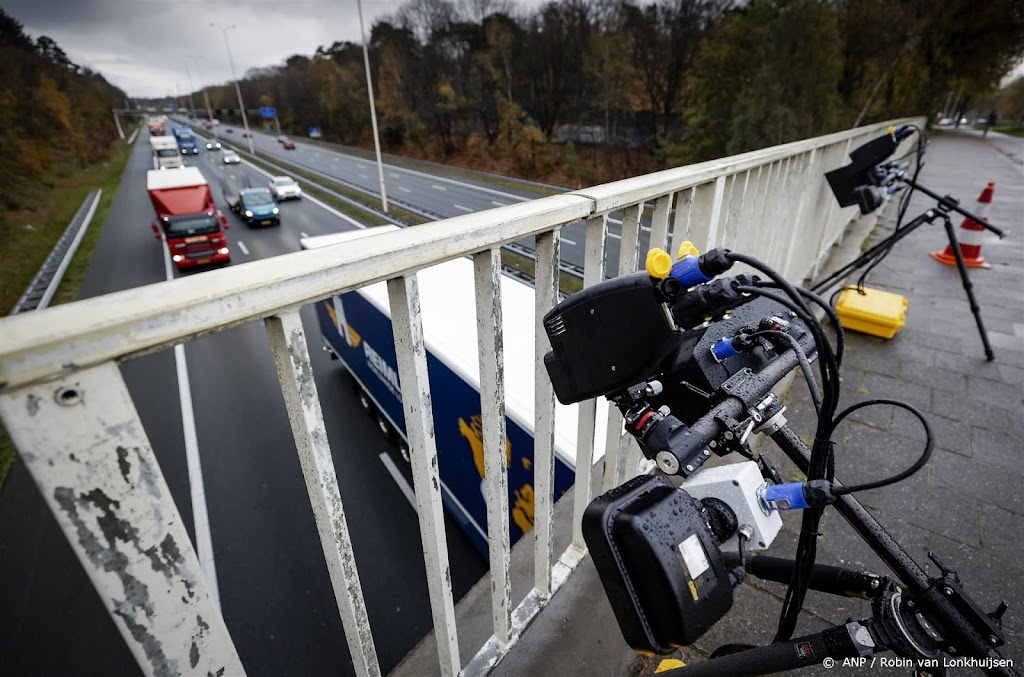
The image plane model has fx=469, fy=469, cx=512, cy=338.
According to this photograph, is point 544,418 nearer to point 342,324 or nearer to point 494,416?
point 494,416

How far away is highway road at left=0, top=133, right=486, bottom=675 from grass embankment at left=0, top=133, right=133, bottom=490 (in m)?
2.03

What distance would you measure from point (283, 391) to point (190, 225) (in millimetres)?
17721

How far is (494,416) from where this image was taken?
1.25 meters

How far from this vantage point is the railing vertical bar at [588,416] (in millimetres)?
1354

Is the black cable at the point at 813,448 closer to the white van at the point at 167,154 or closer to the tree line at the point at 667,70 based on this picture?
the tree line at the point at 667,70

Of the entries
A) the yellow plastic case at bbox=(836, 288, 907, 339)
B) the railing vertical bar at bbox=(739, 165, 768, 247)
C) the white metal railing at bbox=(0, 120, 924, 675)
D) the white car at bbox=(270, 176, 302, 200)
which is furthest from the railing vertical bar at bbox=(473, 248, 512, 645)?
the white car at bbox=(270, 176, 302, 200)

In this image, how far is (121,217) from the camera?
23547mm

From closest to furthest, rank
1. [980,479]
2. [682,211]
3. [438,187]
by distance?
1. [682,211]
2. [980,479]
3. [438,187]

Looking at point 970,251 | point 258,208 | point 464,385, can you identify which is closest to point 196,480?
point 464,385

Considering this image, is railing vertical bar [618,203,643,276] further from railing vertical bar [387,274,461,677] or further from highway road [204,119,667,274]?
highway road [204,119,667,274]

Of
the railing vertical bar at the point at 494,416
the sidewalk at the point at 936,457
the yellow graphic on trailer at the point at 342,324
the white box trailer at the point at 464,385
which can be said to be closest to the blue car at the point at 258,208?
the yellow graphic on trailer at the point at 342,324

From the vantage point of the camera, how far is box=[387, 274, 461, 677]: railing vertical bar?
36.4 inches

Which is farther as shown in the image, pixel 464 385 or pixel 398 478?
pixel 398 478

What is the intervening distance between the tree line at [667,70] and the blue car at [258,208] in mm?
16318
